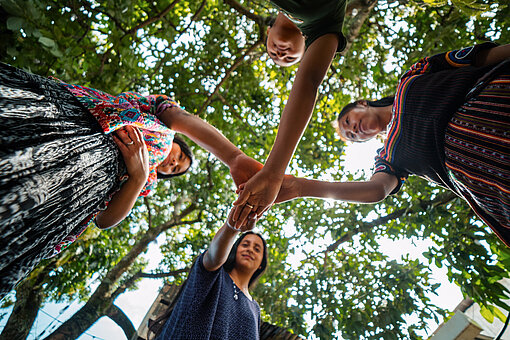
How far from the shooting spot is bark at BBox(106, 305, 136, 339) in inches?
235

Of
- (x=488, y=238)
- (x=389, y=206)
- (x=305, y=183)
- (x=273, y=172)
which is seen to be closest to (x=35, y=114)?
(x=273, y=172)

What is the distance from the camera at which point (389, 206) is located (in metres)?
4.29

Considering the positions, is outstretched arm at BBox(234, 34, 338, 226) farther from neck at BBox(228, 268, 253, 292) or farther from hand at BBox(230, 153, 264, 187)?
A: neck at BBox(228, 268, 253, 292)

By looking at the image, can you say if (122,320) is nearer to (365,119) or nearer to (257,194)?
(257,194)

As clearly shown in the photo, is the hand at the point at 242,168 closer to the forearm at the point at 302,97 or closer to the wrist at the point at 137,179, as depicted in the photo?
the forearm at the point at 302,97

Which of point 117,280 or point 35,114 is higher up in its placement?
point 117,280

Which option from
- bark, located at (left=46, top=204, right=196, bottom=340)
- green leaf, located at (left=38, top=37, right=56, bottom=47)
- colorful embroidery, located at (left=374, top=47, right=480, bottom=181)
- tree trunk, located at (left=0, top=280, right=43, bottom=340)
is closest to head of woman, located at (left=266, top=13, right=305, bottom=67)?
colorful embroidery, located at (left=374, top=47, right=480, bottom=181)

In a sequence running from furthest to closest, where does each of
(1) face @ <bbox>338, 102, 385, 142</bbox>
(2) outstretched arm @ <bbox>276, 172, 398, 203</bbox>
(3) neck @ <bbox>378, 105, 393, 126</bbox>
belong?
1. (1) face @ <bbox>338, 102, 385, 142</bbox>
2. (3) neck @ <bbox>378, 105, 393, 126</bbox>
3. (2) outstretched arm @ <bbox>276, 172, 398, 203</bbox>

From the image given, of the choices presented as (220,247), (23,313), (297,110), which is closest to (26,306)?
(23,313)

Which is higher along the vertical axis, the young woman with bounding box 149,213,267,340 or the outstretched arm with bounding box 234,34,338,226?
the outstretched arm with bounding box 234,34,338,226

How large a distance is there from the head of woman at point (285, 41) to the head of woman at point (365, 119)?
833 mm

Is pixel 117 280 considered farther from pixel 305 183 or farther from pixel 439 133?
pixel 439 133

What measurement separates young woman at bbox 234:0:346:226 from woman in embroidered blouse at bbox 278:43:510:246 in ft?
0.96

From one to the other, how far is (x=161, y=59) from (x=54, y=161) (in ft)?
14.4
